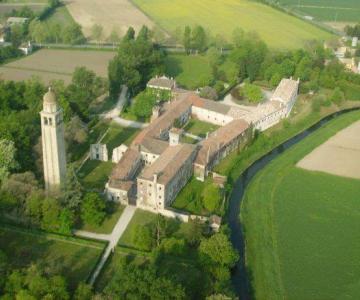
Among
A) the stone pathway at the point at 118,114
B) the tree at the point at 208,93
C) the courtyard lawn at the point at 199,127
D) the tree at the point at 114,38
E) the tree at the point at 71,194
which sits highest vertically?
the tree at the point at 114,38

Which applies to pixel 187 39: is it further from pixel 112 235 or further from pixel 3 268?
pixel 3 268

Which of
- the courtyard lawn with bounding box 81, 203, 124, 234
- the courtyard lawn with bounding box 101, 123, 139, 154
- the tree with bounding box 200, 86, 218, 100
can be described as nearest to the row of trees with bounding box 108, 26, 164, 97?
the tree with bounding box 200, 86, 218, 100

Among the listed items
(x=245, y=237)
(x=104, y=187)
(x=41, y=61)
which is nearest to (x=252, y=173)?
(x=245, y=237)

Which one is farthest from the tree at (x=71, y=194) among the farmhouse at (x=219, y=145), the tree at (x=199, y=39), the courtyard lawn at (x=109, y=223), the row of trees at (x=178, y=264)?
the tree at (x=199, y=39)

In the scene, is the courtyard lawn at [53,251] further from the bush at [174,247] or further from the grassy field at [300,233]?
the grassy field at [300,233]

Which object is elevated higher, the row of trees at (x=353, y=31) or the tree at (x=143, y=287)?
the row of trees at (x=353, y=31)

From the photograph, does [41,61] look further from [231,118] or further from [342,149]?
[342,149]

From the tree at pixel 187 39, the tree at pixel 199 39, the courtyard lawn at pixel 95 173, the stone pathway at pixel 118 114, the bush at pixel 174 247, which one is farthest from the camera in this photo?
the tree at pixel 199 39
